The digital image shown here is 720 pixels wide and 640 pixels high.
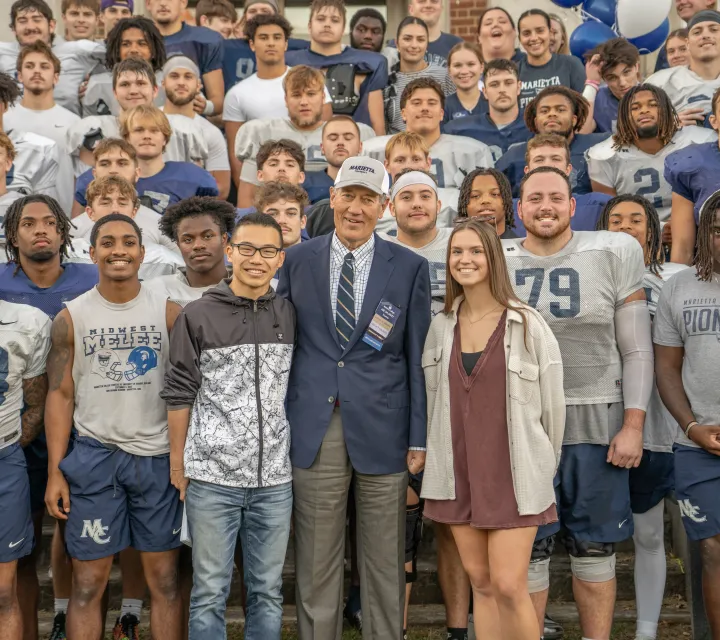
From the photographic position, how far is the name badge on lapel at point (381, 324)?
401 cm

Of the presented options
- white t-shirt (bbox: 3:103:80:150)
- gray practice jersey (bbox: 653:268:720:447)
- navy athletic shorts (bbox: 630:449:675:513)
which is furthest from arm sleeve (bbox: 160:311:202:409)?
white t-shirt (bbox: 3:103:80:150)

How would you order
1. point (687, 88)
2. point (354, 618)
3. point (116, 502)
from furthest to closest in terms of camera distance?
point (687, 88) → point (354, 618) → point (116, 502)

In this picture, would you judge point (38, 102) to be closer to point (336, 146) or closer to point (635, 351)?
point (336, 146)

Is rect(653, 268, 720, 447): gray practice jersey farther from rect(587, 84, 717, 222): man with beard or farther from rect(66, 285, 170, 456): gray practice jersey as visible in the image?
rect(66, 285, 170, 456): gray practice jersey

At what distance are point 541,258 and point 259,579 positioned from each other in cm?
175

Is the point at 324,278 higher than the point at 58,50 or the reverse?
the reverse

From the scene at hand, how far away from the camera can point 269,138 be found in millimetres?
6730

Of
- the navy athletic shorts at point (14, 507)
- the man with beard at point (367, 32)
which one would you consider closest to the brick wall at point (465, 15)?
the man with beard at point (367, 32)

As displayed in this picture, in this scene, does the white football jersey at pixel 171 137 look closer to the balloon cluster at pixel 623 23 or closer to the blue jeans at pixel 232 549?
the blue jeans at pixel 232 549

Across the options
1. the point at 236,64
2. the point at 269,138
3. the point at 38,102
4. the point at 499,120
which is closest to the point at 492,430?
the point at 269,138

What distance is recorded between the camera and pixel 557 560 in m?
5.13

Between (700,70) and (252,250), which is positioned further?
(700,70)

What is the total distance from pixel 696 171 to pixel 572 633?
7.93 feet

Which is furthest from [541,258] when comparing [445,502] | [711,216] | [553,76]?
[553,76]
